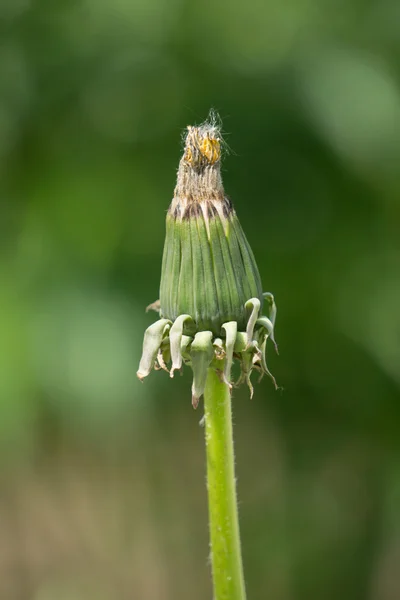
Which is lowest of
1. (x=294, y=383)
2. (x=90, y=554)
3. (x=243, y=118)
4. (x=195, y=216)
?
(x=90, y=554)

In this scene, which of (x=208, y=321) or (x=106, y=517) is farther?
(x=106, y=517)

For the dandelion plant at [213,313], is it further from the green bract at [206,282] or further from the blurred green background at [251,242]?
the blurred green background at [251,242]

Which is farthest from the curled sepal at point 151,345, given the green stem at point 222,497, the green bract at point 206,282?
the green stem at point 222,497

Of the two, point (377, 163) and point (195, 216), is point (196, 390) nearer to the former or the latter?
point (195, 216)

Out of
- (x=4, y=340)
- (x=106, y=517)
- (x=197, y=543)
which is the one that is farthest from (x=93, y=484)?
(x=4, y=340)

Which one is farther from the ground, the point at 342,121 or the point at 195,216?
the point at 342,121

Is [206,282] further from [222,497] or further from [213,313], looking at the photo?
[222,497]

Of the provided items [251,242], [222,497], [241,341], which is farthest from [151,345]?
[251,242]
